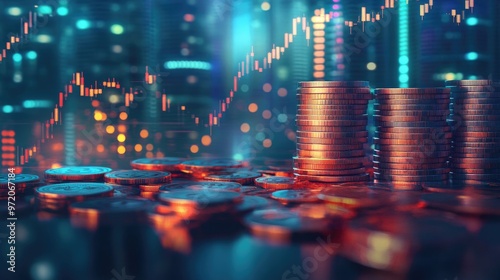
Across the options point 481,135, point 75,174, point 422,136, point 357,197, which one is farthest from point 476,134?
point 75,174

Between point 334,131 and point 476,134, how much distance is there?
941 mm

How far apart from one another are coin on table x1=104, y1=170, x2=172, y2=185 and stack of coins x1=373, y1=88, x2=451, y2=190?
1.45 m

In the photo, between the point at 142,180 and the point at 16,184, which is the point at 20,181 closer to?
the point at 16,184

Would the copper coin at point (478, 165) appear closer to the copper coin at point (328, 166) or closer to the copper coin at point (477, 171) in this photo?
the copper coin at point (477, 171)

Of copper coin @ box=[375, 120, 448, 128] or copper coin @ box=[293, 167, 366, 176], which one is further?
copper coin @ box=[293, 167, 366, 176]

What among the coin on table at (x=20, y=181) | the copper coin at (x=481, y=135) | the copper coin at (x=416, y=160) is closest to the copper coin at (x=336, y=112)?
the copper coin at (x=416, y=160)

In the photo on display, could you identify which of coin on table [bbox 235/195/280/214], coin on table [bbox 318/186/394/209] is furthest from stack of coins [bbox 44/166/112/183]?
coin on table [bbox 318/186/394/209]

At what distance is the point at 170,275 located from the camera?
182 cm

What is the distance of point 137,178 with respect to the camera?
359 centimetres

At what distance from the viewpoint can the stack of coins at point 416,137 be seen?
351 centimetres

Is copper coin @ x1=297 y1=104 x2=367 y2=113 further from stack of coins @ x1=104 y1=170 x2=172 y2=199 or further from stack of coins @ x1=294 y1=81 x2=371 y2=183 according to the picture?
stack of coins @ x1=104 y1=170 x2=172 y2=199

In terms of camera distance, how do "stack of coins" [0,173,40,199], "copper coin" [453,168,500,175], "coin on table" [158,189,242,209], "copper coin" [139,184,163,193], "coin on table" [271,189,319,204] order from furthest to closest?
"copper coin" [453,168,500,175]
"copper coin" [139,184,163,193]
"stack of coins" [0,173,40,199]
"coin on table" [271,189,319,204]
"coin on table" [158,189,242,209]

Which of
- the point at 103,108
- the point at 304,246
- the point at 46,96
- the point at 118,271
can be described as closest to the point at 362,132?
the point at 304,246

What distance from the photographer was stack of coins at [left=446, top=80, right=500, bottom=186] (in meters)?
3.61
